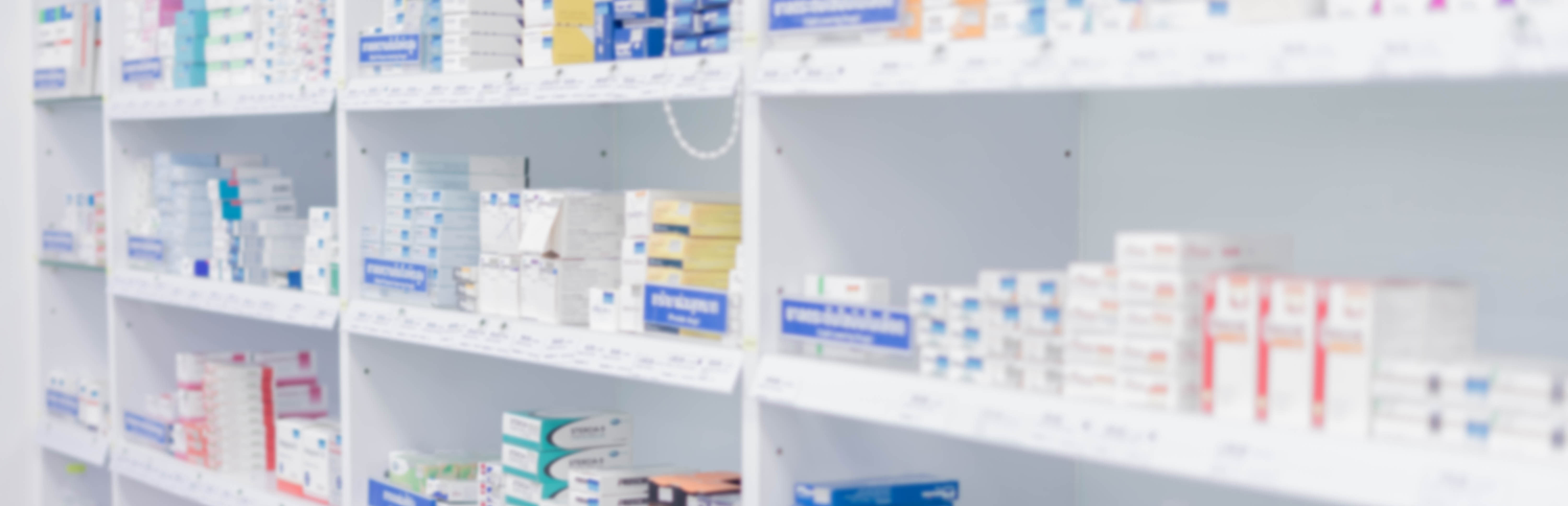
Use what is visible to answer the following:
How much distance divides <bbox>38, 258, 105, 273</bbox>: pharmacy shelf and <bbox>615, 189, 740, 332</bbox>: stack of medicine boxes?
2.36 metres

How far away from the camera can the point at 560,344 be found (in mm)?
2625

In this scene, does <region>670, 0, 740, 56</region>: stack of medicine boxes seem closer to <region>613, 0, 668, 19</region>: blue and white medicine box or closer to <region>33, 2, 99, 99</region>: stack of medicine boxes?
<region>613, 0, 668, 19</region>: blue and white medicine box

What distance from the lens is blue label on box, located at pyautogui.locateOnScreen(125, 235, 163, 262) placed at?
3.92 metres

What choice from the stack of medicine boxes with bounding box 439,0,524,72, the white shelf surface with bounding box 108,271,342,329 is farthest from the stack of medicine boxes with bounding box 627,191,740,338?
the white shelf surface with bounding box 108,271,342,329

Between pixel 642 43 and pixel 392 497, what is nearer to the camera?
pixel 642 43

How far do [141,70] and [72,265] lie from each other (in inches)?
30.8

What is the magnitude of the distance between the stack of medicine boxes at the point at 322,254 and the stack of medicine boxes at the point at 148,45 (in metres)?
0.82

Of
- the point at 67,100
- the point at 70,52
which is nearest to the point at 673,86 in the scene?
the point at 70,52

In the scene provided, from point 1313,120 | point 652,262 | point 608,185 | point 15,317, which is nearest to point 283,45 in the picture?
point 608,185

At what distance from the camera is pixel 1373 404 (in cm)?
151

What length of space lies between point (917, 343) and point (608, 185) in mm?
1754

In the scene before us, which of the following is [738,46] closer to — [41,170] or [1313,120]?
[1313,120]

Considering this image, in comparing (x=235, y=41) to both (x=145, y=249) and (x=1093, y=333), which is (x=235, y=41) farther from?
(x=1093, y=333)

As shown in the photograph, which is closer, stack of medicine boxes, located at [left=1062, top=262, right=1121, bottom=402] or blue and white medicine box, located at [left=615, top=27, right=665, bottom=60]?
stack of medicine boxes, located at [left=1062, top=262, right=1121, bottom=402]
